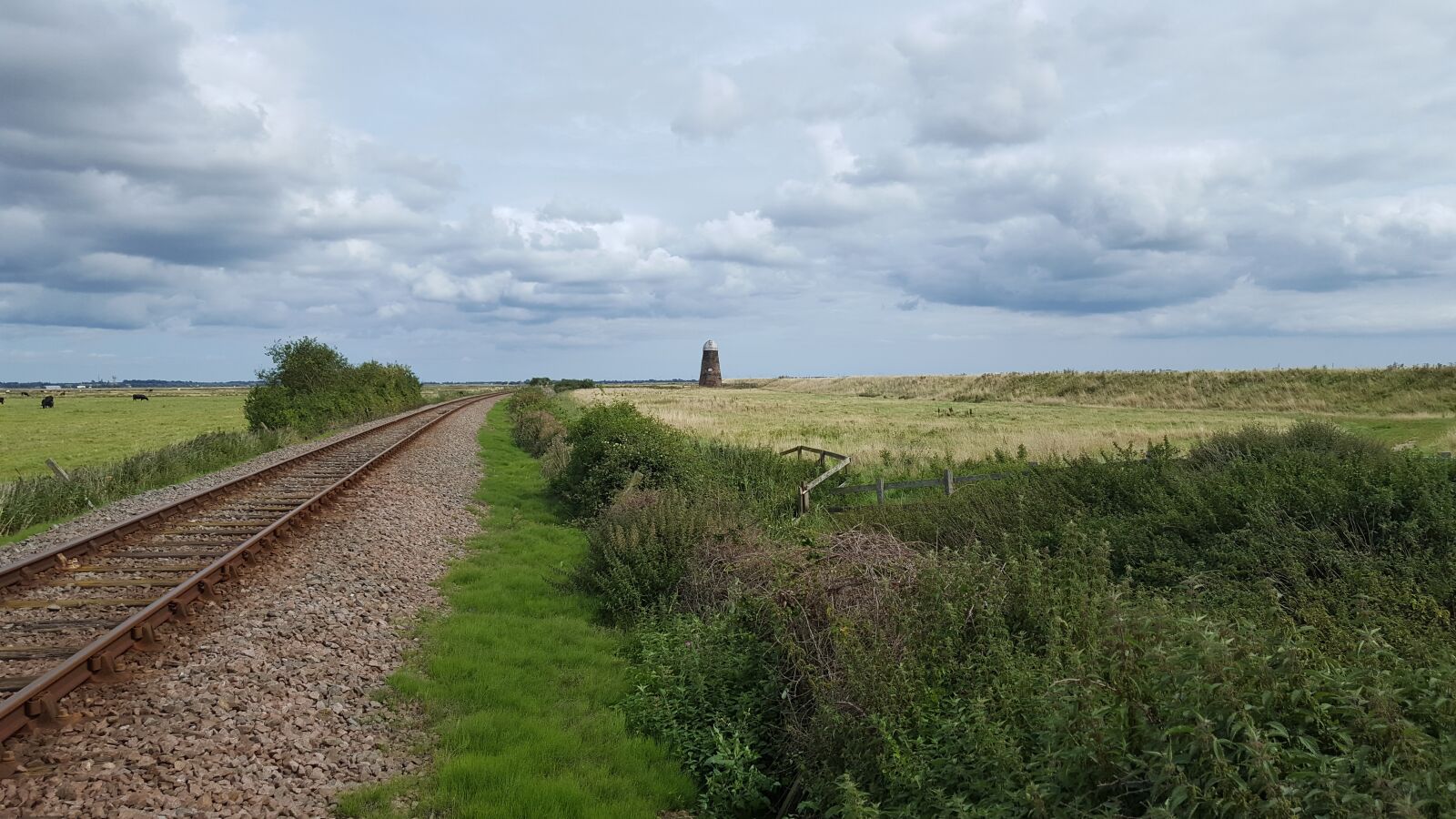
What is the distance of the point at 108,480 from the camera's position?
17844 millimetres

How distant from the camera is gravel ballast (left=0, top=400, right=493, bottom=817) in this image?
4.81 m

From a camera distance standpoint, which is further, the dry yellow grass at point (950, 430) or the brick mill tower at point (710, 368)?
the brick mill tower at point (710, 368)

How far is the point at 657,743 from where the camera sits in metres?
6.40

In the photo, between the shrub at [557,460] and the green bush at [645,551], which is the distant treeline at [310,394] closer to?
the shrub at [557,460]

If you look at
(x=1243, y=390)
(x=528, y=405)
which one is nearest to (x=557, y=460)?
(x=528, y=405)

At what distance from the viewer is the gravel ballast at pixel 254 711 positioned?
481 centimetres

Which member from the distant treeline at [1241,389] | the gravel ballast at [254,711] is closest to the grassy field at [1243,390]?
the distant treeline at [1241,389]

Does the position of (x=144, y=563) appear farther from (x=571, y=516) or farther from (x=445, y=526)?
(x=571, y=516)

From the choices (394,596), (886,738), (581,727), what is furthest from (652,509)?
(886,738)

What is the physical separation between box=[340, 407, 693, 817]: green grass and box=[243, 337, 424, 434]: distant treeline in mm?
26427

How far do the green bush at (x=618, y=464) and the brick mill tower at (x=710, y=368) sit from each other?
376 ft

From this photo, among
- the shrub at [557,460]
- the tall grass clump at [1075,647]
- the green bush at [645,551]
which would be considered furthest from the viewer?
the shrub at [557,460]

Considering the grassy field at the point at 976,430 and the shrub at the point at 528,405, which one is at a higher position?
the shrub at the point at 528,405

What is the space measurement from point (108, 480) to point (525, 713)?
16502 mm
